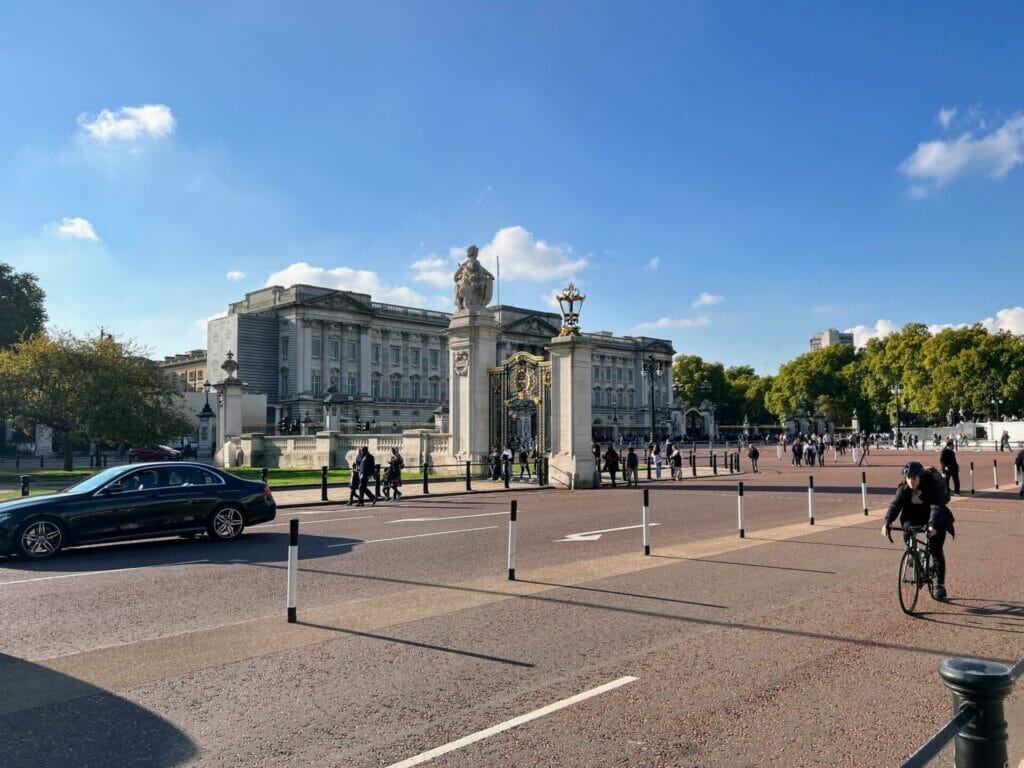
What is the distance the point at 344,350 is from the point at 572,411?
76019mm

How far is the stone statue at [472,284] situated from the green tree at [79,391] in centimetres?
1811

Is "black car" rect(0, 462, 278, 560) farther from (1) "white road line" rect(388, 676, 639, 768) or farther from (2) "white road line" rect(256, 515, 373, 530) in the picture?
(1) "white road line" rect(388, 676, 639, 768)

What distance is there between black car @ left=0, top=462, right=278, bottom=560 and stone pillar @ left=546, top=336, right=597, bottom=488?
44.0 ft

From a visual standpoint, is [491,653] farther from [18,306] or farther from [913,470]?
[18,306]

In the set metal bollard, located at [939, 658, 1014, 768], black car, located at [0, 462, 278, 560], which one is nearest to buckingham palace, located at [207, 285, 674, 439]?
black car, located at [0, 462, 278, 560]

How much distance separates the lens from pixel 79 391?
35.5 metres

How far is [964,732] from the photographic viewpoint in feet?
9.59

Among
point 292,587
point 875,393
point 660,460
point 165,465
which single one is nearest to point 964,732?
point 292,587

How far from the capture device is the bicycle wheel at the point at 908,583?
786 centimetres

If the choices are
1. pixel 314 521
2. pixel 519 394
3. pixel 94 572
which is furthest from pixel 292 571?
pixel 519 394

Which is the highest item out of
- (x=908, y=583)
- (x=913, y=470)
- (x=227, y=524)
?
(x=913, y=470)

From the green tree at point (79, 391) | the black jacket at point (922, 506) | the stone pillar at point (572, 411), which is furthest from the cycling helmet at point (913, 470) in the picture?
the green tree at point (79, 391)

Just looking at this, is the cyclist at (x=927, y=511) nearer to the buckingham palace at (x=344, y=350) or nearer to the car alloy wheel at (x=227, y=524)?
the car alloy wheel at (x=227, y=524)

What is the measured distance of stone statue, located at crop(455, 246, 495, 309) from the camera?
29750mm
